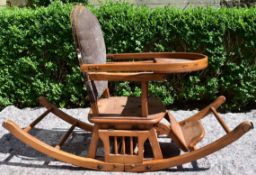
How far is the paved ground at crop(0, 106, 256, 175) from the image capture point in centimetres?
327

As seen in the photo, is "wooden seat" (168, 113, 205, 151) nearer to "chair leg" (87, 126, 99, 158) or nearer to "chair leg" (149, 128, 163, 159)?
"chair leg" (149, 128, 163, 159)

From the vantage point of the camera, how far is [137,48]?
4.69 metres

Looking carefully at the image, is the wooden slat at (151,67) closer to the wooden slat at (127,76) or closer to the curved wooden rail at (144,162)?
the wooden slat at (127,76)

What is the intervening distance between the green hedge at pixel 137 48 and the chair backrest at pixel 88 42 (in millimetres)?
1109

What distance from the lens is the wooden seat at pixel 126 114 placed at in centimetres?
308

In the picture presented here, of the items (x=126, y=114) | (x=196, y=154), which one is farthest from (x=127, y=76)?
(x=196, y=154)

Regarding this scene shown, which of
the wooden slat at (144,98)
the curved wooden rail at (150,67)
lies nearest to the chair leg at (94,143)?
the wooden slat at (144,98)

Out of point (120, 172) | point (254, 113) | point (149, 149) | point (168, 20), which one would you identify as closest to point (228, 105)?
point (254, 113)

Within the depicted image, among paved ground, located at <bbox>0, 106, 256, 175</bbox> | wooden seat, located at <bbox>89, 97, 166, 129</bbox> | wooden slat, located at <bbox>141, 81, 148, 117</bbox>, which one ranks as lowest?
paved ground, located at <bbox>0, 106, 256, 175</bbox>

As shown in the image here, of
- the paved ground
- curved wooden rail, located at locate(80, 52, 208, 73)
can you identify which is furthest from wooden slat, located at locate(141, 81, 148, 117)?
the paved ground

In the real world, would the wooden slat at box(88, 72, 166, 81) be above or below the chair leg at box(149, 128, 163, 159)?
above

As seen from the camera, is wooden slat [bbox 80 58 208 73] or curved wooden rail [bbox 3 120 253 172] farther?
curved wooden rail [bbox 3 120 253 172]

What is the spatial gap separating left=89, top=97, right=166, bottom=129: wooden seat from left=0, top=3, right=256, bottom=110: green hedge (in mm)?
1366

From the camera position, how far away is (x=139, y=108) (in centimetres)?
335
